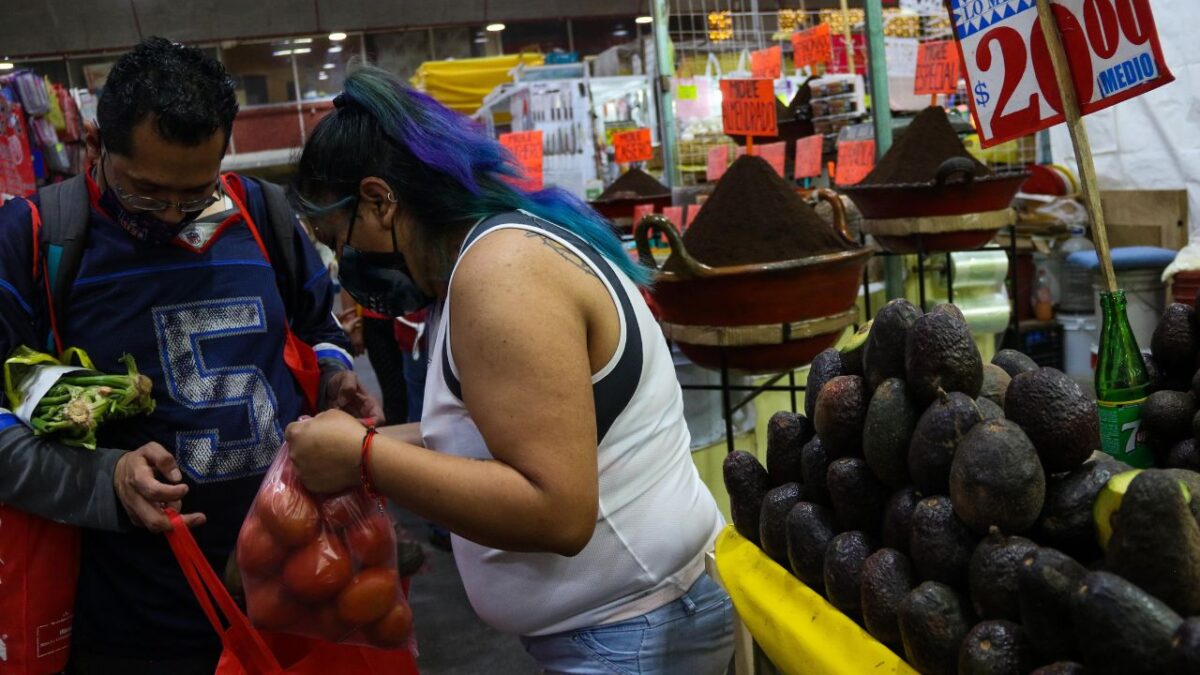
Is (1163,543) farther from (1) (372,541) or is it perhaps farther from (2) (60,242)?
(2) (60,242)

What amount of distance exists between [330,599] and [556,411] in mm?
626

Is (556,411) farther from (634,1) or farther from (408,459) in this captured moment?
(634,1)

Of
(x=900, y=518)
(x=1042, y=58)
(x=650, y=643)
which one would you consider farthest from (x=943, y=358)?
(x=1042, y=58)

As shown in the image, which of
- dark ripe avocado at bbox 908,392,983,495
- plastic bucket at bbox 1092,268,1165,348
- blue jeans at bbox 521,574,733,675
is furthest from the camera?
plastic bucket at bbox 1092,268,1165,348

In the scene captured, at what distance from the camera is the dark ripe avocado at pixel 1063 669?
917mm

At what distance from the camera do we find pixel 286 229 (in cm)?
197

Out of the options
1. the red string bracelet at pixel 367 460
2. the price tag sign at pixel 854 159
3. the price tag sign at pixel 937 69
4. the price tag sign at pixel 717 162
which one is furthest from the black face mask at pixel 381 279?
the price tag sign at pixel 717 162

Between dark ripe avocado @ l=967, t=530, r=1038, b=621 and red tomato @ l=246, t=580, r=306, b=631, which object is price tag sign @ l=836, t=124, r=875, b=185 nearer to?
red tomato @ l=246, t=580, r=306, b=631

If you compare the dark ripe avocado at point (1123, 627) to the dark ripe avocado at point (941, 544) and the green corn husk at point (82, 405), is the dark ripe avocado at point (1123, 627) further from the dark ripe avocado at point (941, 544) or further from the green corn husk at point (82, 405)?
the green corn husk at point (82, 405)

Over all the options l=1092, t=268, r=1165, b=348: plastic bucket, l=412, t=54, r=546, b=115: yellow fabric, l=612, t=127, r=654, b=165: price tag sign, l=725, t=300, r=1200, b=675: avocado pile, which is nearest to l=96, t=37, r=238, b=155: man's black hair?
l=725, t=300, r=1200, b=675: avocado pile

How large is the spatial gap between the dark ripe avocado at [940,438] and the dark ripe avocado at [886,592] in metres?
0.09

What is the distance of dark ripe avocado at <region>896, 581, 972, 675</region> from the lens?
3.45 feet

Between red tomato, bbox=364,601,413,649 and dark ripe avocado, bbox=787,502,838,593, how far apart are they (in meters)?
0.66

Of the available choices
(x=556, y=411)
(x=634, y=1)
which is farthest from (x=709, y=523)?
(x=634, y=1)
